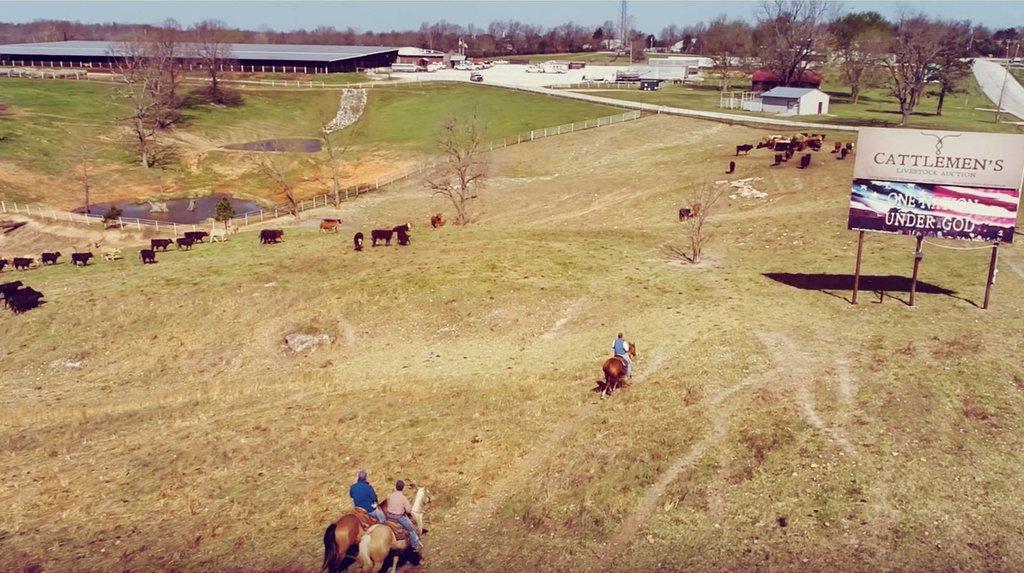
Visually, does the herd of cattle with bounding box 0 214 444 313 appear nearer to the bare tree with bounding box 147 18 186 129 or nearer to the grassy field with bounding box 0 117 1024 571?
the grassy field with bounding box 0 117 1024 571

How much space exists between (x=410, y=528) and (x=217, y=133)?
8981cm

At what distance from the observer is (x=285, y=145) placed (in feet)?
287

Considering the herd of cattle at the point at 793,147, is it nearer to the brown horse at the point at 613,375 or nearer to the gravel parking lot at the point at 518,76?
the brown horse at the point at 613,375

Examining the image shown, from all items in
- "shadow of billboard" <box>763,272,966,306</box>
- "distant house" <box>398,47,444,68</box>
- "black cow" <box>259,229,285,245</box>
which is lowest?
"black cow" <box>259,229,285,245</box>

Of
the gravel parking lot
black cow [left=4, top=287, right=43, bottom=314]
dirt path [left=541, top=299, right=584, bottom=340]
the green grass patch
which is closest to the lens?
dirt path [left=541, top=299, right=584, bottom=340]

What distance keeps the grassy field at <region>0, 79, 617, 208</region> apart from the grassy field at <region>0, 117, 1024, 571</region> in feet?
117

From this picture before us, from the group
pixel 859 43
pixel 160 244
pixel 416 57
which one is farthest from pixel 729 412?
pixel 416 57

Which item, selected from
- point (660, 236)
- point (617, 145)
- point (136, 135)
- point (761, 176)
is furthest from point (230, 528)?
point (136, 135)

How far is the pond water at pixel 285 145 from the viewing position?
8519cm

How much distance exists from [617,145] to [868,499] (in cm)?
6060

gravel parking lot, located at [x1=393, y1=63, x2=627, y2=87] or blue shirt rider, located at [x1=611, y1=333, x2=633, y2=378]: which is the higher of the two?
gravel parking lot, located at [x1=393, y1=63, x2=627, y2=87]

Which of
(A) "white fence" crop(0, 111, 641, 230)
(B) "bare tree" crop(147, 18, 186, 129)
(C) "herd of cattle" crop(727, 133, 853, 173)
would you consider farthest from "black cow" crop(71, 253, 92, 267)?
(B) "bare tree" crop(147, 18, 186, 129)

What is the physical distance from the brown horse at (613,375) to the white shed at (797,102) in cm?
7432

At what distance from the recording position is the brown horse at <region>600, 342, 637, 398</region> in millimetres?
20719
